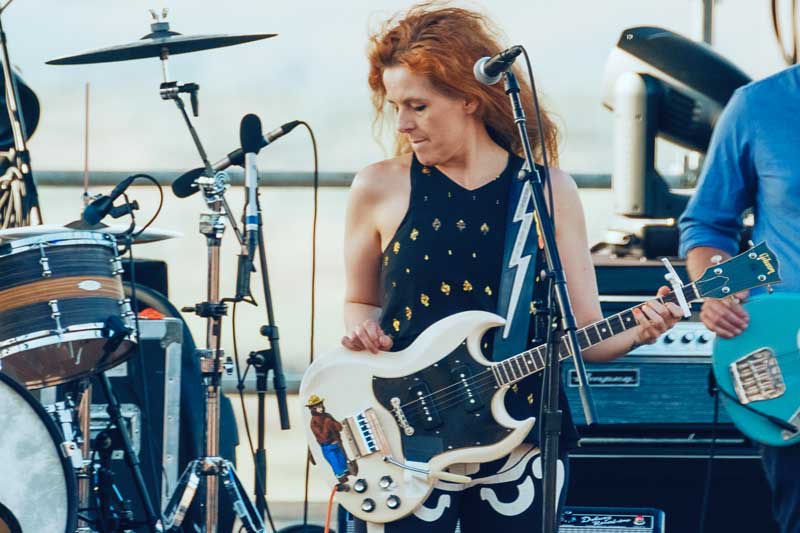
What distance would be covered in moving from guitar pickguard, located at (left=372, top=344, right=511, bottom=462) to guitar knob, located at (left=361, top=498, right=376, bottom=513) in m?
0.13

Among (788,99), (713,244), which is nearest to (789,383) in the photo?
(713,244)

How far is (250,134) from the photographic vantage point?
3.70 metres

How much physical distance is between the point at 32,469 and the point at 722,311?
5.65ft

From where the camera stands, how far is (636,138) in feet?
15.2

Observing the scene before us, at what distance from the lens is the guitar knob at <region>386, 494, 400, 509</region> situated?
9.89ft

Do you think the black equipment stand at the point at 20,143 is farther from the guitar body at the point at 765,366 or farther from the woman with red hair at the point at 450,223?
the guitar body at the point at 765,366

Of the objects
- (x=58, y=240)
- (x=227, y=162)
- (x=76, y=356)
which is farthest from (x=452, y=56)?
(x=76, y=356)

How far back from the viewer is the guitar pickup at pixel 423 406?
10.1ft

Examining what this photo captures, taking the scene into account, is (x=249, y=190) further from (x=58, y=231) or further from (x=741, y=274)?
(x=741, y=274)

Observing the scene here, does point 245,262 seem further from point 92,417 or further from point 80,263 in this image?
point 92,417

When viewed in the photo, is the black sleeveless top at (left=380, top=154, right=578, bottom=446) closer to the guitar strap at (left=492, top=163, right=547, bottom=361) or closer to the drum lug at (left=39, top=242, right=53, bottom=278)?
the guitar strap at (left=492, top=163, right=547, bottom=361)

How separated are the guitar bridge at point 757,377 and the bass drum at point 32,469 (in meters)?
1.65

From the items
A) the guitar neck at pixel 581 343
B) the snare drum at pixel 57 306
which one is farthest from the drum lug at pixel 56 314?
the guitar neck at pixel 581 343

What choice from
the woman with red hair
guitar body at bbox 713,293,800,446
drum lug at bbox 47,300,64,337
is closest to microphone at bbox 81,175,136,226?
drum lug at bbox 47,300,64,337
